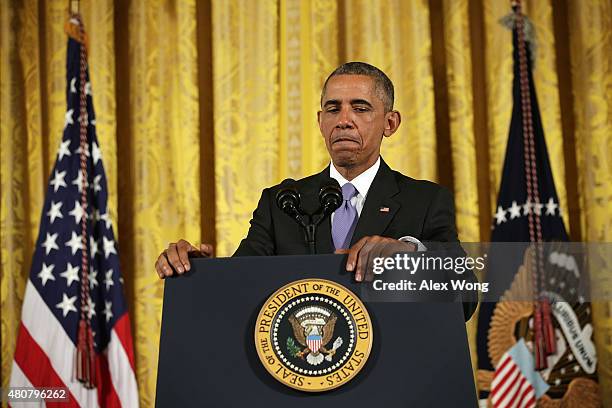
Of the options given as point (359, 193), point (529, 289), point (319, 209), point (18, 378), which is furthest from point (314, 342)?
point (18, 378)

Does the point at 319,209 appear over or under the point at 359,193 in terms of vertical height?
under

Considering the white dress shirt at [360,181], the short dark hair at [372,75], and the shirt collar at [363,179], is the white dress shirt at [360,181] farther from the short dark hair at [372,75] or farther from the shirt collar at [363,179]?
the short dark hair at [372,75]

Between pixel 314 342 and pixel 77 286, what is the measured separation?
8.43 feet

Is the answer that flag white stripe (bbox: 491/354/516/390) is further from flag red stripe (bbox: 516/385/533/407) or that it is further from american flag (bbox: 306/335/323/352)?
american flag (bbox: 306/335/323/352)

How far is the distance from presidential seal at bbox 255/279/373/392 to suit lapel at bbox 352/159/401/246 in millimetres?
458

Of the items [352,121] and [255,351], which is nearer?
[255,351]

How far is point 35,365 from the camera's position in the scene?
12.8 ft

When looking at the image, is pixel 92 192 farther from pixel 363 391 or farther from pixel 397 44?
pixel 363 391

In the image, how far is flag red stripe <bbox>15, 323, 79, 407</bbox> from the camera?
12.8 ft

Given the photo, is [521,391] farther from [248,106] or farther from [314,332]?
[314,332]

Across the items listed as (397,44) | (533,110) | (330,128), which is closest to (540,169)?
(533,110)

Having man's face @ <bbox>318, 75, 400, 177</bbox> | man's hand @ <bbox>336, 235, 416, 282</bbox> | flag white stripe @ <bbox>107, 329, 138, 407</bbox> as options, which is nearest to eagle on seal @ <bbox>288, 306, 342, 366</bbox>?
man's hand @ <bbox>336, 235, 416, 282</bbox>

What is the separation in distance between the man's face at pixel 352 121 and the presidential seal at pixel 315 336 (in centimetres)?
71

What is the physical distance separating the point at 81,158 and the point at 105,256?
0.53 meters
